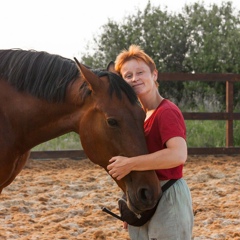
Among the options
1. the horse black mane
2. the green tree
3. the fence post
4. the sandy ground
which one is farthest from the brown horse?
the green tree

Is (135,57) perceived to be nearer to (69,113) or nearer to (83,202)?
(69,113)

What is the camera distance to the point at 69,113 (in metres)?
2.88

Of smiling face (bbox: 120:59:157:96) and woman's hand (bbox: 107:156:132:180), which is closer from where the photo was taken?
woman's hand (bbox: 107:156:132:180)

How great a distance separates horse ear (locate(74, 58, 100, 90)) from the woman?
7.3 inches

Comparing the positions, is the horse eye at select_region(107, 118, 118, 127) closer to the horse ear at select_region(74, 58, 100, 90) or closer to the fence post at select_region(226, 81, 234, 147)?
the horse ear at select_region(74, 58, 100, 90)

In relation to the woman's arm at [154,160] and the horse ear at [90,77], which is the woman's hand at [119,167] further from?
the horse ear at [90,77]

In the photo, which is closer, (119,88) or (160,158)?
(160,158)

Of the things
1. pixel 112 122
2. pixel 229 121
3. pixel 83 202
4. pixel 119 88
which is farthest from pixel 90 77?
A: pixel 229 121

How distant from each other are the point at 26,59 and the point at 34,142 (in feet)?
1.52

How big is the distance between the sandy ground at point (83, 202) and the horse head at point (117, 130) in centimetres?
193

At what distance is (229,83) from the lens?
30.5ft

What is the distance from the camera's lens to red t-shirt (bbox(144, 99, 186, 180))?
8.54 feet

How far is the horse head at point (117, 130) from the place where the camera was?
8.32 feet

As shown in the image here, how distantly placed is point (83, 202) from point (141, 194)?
330 cm
